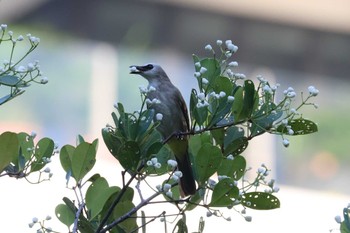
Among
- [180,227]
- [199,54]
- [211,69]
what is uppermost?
[199,54]

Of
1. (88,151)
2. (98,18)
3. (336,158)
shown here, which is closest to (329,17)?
(336,158)

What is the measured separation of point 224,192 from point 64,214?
0.28 m

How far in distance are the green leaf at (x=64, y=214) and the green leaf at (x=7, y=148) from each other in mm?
157

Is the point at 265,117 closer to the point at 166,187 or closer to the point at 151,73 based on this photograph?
the point at 166,187

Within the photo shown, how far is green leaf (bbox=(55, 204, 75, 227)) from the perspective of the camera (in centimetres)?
140

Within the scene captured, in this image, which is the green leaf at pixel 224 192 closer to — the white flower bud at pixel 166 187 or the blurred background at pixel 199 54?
the white flower bud at pixel 166 187

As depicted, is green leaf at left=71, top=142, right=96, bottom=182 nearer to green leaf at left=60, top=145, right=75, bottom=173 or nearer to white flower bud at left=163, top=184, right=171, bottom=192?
green leaf at left=60, top=145, right=75, bottom=173

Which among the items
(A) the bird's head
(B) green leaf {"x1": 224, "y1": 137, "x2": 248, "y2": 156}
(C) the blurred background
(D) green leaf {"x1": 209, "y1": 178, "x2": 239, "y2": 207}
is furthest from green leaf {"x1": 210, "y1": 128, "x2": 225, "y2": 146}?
(C) the blurred background

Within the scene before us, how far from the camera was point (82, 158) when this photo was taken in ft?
4.45

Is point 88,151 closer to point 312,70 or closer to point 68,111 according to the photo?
point 68,111

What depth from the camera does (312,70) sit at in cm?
702

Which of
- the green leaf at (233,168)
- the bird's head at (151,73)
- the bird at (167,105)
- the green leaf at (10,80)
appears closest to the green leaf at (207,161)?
the green leaf at (233,168)

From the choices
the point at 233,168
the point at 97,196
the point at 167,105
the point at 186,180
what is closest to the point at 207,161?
the point at 233,168

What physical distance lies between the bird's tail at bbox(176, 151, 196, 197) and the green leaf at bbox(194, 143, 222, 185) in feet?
0.78
